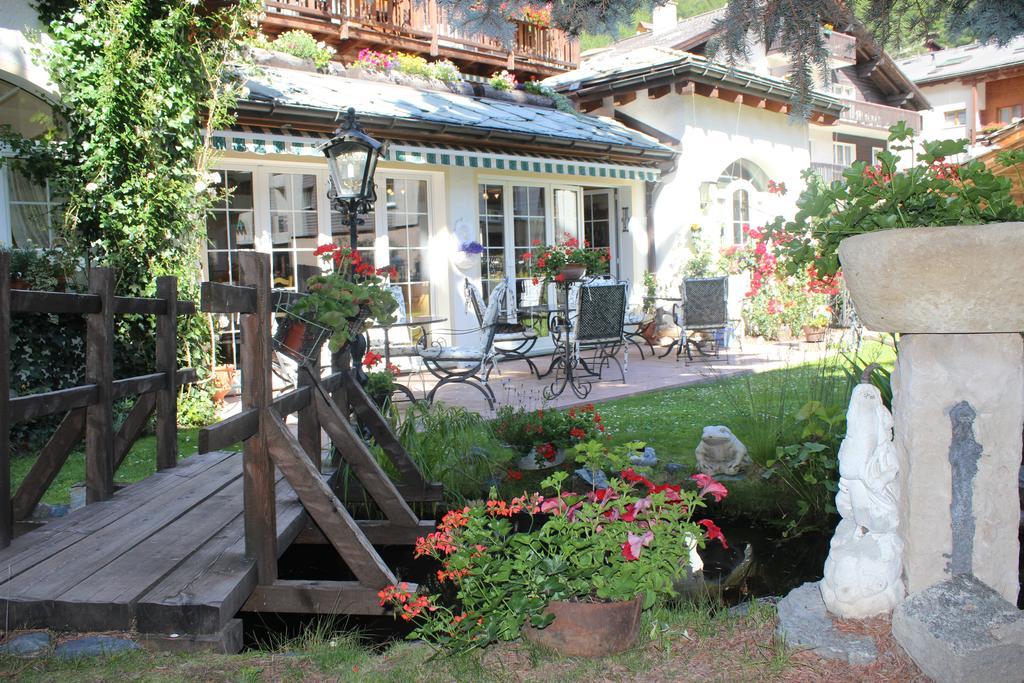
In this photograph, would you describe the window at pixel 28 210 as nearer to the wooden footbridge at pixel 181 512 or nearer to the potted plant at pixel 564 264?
the wooden footbridge at pixel 181 512

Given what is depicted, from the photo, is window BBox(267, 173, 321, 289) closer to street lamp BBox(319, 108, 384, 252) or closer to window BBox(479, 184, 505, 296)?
window BBox(479, 184, 505, 296)

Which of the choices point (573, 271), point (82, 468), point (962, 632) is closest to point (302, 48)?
point (573, 271)

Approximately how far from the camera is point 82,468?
554 centimetres

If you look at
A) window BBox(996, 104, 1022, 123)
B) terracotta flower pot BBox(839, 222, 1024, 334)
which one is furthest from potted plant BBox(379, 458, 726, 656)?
window BBox(996, 104, 1022, 123)

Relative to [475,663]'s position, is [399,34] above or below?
above

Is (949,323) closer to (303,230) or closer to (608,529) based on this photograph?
(608,529)

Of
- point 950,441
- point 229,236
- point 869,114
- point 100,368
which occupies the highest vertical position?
point 869,114

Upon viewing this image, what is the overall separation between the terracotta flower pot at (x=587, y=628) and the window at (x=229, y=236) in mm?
6373

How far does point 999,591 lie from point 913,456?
44 centimetres

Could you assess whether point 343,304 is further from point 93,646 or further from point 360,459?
point 93,646

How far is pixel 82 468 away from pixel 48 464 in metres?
2.20

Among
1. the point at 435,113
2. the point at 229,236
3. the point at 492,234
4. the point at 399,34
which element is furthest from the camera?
the point at 399,34

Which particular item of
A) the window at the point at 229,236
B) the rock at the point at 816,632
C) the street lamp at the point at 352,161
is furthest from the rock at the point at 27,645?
the window at the point at 229,236

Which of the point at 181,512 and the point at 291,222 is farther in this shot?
the point at 291,222
